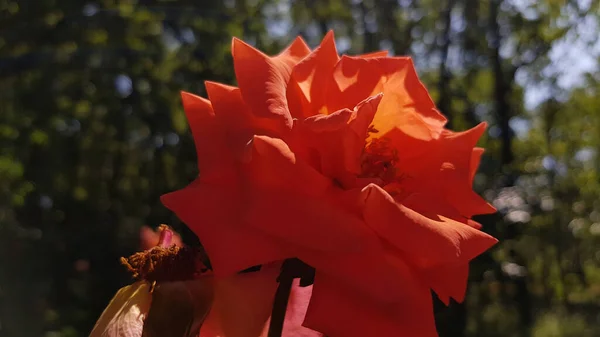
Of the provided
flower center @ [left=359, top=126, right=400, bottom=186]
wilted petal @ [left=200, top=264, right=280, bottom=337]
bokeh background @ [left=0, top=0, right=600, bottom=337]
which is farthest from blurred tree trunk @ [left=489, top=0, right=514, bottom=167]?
wilted petal @ [left=200, top=264, right=280, bottom=337]

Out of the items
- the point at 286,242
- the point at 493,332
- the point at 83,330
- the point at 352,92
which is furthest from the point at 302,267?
the point at 493,332

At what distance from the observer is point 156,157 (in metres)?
1.82

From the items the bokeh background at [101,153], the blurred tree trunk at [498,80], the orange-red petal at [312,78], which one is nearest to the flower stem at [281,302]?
the orange-red petal at [312,78]

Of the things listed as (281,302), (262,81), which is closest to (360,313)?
(281,302)

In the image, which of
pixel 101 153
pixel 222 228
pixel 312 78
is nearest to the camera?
pixel 222 228

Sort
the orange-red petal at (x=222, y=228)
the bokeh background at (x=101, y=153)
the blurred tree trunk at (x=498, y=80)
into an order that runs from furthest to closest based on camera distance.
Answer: the blurred tree trunk at (x=498, y=80) → the bokeh background at (x=101, y=153) → the orange-red petal at (x=222, y=228)

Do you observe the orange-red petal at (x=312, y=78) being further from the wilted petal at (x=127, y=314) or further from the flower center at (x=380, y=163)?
the wilted petal at (x=127, y=314)

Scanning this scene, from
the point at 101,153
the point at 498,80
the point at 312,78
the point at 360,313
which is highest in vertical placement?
the point at 312,78

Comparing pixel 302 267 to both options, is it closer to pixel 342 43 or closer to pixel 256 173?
pixel 256 173

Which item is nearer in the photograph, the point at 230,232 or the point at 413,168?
the point at 230,232

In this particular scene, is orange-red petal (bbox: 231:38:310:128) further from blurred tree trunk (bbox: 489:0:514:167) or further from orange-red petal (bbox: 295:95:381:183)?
blurred tree trunk (bbox: 489:0:514:167)

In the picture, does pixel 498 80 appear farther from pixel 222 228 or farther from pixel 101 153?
pixel 222 228

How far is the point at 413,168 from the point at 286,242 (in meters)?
0.14

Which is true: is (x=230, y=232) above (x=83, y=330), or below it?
above
